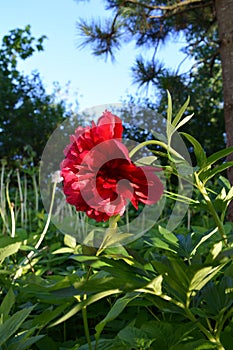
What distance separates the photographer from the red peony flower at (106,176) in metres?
0.59

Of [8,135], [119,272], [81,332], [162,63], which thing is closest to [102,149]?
[119,272]

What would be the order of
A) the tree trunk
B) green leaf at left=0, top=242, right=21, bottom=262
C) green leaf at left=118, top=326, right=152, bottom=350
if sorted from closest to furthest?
1. green leaf at left=118, top=326, right=152, bottom=350
2. green leaf at left=0, top=242, right=21, bottom=262
3. the tree trunk

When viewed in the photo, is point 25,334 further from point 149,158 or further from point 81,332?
point 81,332

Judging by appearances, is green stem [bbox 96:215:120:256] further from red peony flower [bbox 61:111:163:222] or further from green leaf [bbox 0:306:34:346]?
green leaf [bbox 0:306:34:346]

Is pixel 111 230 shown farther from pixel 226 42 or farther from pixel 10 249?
pixel 226 42

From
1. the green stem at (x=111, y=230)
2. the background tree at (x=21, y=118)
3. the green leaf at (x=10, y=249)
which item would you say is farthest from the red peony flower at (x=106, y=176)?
the background tree at (x=21, y=118)

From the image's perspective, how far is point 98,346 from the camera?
0.63 m

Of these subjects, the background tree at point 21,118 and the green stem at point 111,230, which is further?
the background tree at point 21,118

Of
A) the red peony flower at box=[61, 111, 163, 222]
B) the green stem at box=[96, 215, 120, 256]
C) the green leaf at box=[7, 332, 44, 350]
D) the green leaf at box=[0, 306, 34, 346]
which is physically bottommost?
the green leaf at box=[7, 332, 44, 350]

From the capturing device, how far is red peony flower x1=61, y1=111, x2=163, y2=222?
0.59 metres

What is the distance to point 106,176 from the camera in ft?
1.96

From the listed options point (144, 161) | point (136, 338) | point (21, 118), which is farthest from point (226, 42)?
point (21, 118)

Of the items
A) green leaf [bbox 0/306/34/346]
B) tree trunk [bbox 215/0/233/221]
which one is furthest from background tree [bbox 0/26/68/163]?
green leaf [bbox 0/306/34/346]

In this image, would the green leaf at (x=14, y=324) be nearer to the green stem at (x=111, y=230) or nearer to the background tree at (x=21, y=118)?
the green stem at (x=111, y=230)
